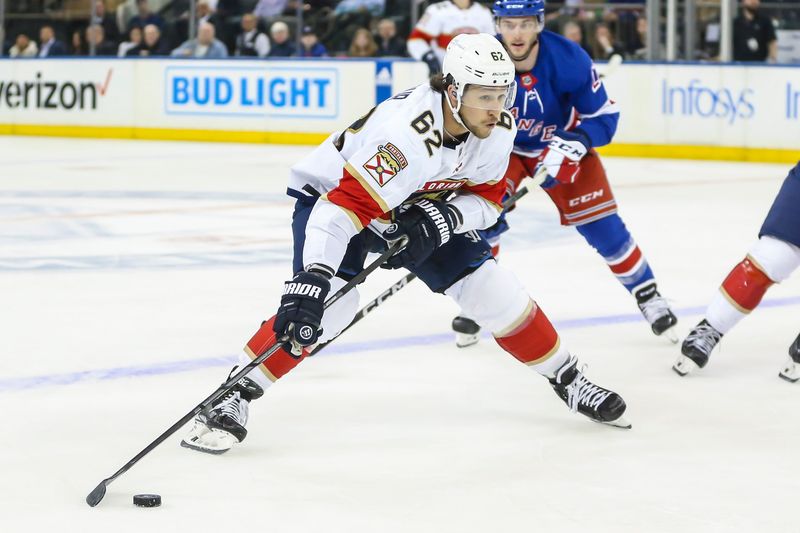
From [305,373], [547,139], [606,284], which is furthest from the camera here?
[606,284]

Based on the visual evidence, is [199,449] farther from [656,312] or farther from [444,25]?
[444,25]

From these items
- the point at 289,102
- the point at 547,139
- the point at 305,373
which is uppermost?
the point at 547,139

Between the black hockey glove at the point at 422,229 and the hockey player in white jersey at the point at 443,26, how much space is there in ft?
26.0

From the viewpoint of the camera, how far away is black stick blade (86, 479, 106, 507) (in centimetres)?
289

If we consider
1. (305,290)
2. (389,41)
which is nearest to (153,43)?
(389,41)

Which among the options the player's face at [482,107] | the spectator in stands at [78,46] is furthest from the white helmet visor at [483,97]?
the spectator in stands at [78,46]

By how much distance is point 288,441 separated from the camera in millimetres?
3486

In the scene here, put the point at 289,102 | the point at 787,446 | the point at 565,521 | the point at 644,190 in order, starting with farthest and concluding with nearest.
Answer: the point at 289,102 → the point at 644,190 → the point at 787,446 → the point at 565,521

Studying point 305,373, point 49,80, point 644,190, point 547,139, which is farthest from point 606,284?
point 49,80

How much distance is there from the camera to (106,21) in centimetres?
1448

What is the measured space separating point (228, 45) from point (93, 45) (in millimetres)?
1544

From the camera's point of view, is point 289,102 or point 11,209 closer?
point 11,209

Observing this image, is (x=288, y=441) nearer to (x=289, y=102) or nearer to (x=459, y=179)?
(x=459, y=179)

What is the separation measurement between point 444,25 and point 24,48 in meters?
5.17
